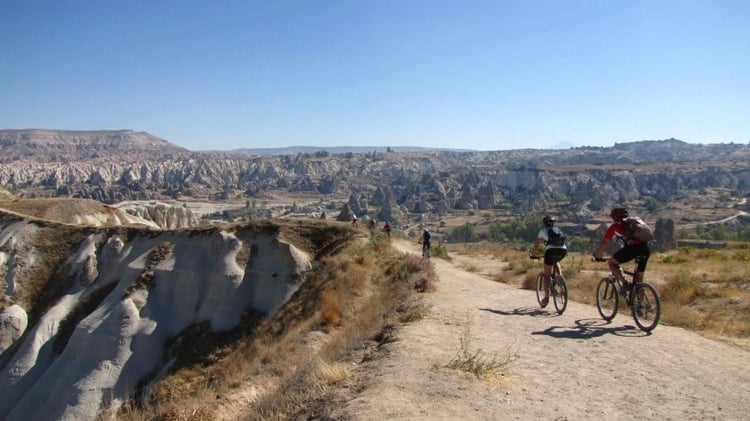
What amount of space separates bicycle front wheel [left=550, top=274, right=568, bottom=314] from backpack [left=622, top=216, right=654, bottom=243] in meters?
1.90

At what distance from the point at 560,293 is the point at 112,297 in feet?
62.6

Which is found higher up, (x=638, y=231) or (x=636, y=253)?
(x=638, y=231)

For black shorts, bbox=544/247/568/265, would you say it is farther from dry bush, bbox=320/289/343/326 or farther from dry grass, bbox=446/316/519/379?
dry bush, bbox=320/289/343/326

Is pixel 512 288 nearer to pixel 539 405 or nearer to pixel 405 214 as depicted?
pixel 539 405

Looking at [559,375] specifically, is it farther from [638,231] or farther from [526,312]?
[526,312]

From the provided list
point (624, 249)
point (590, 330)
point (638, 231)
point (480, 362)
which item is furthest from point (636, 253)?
point (480, 362)

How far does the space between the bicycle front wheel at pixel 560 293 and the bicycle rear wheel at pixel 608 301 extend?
0.64 metres

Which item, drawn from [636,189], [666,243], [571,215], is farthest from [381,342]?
[636,189]

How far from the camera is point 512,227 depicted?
72812 millimetres

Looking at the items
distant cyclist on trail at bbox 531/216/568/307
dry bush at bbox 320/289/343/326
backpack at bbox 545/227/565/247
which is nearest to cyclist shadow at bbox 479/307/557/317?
distant cyclist on trail at bbox 531/216/568/307

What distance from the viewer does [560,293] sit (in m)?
9.91

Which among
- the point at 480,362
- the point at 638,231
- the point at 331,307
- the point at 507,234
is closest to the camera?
the point at 480,362

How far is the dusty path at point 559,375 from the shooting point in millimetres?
5195

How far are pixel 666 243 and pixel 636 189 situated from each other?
360 ft
